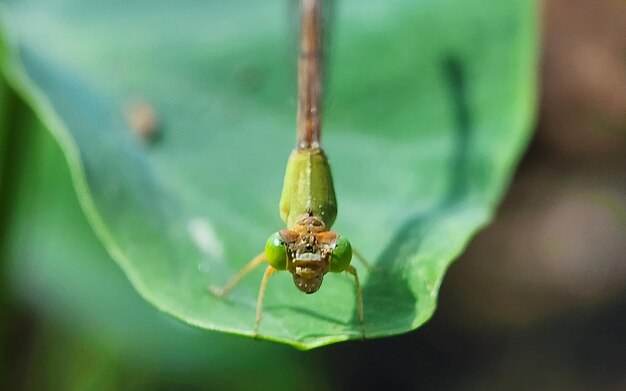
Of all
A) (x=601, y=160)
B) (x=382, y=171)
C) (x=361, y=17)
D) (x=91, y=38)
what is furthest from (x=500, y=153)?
(x=601, y=160)

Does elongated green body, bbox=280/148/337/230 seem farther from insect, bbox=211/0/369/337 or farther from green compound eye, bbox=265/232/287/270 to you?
green compound eye, bbox=265/232/287/270

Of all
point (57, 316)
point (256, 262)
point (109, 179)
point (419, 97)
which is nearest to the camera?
point (256, 262)

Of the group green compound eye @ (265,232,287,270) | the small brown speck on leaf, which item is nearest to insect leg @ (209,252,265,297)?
green compound eye @ (265,232,287,270)

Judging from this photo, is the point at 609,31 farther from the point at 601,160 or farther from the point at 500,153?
the point at 500,153

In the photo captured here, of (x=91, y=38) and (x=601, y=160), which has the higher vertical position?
(x=91, y=38)

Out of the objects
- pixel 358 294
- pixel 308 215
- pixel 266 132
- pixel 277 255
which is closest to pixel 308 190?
pixel 308 215

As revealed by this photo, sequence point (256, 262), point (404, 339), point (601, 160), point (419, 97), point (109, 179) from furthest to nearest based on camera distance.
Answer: point (601, 160)
point (404, 339)
point (419, 97)
point (109, 179)
point (256, 262)

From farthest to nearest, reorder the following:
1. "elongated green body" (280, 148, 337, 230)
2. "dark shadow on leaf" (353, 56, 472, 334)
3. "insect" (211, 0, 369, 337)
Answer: "elongated green body" (280, 148, 337, 230), "insect" (211, 0, 369, 337), "dark shadow on leaf" (353, 56, 472, 334)
